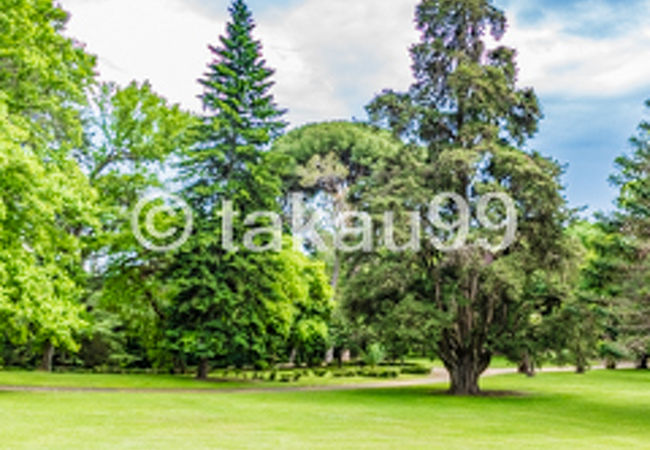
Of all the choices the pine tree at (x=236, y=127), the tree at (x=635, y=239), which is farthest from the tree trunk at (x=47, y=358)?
the tree at (x=635, y=239)

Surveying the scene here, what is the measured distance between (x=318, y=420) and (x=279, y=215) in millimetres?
13323

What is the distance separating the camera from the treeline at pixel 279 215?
17094 mm

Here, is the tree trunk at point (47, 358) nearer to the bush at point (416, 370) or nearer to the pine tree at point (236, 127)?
the pine tree at point (236, 127)

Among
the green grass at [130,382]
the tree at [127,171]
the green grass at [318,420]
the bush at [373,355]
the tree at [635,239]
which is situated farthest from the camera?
the bush at [373,355]

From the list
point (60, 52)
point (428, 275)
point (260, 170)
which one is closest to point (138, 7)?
point (60, 52)

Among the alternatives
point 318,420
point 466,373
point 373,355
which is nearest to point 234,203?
point 466,373

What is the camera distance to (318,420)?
13.8 meters

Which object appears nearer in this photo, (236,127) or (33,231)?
(33,231)

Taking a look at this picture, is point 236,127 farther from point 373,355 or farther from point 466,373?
point 373,355

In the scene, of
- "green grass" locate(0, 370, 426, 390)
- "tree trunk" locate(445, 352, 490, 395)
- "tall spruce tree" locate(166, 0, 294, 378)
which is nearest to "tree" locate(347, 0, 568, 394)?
"tree trunk" locate(445, 352, 490, 395)

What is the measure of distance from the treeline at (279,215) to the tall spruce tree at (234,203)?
→ 9 centimetres

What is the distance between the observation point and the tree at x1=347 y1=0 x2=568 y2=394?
67.3 feet

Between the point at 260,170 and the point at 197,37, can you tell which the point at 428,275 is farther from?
the point at 197,37

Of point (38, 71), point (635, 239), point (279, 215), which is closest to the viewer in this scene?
point (635, 239)
